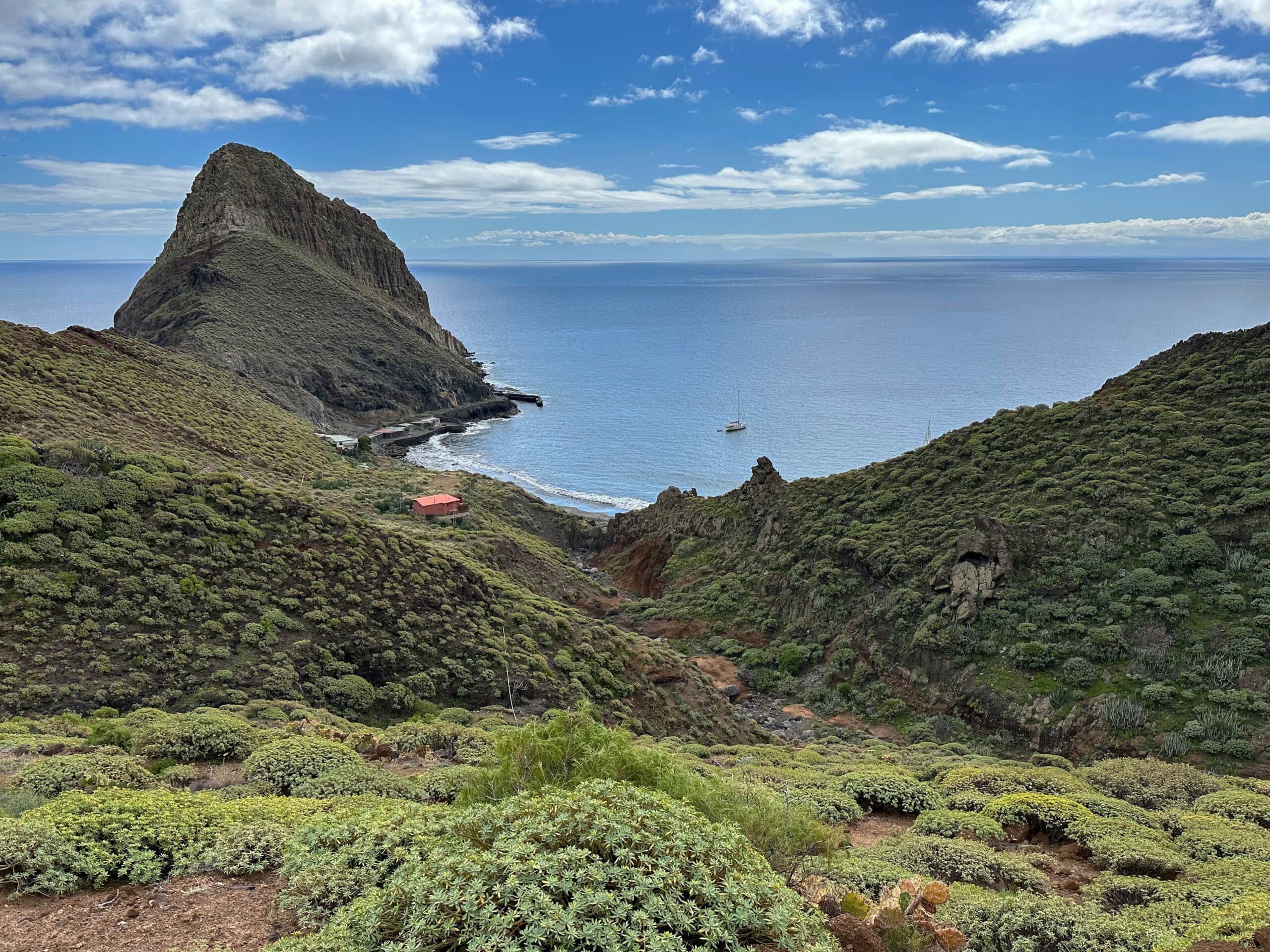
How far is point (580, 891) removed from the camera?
16.9ft

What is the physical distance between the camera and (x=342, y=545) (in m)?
23.2

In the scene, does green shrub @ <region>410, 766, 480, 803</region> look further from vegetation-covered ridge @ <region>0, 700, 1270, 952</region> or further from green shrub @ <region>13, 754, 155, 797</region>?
green shrub @ <region>13, 754, 155, 797</region>

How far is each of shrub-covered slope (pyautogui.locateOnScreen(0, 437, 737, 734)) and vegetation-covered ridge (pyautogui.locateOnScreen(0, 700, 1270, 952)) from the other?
105 inches

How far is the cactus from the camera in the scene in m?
6.60

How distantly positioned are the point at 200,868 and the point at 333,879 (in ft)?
5.94

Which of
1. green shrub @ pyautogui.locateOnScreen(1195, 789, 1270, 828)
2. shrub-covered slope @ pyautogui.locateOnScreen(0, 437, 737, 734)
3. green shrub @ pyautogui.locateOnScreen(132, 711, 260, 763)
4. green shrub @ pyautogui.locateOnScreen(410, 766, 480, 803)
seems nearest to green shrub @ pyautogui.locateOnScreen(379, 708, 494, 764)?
green shrub @ pyautogui.locateOnScreen(410, 766, 480, 803)

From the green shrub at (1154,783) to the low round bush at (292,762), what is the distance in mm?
13672

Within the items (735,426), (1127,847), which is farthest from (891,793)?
(735,426)

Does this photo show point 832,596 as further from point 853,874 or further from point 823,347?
point 823,347

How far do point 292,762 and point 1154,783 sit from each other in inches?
600

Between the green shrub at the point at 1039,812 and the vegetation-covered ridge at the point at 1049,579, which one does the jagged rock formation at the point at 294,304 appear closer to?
the vegetation-covered ridge at the point at 1049,579

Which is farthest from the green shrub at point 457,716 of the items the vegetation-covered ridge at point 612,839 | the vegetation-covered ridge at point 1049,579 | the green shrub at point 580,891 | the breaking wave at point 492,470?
the breaking wave at point 492,470

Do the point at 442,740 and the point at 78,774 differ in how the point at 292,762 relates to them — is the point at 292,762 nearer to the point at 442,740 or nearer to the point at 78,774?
the point at 78,774

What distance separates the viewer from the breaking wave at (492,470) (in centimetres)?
6669
